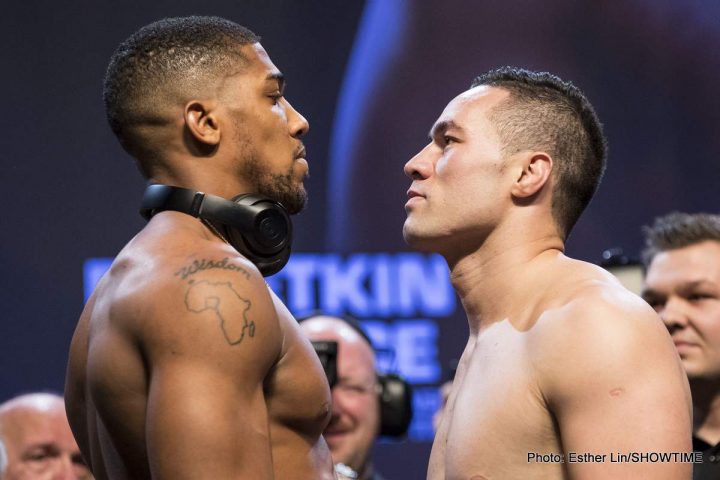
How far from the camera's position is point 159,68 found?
1.88m

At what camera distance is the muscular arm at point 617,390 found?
4.95 ft

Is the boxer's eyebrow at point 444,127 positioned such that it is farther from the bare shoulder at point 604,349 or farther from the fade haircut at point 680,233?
the fade haircut at point 680,233

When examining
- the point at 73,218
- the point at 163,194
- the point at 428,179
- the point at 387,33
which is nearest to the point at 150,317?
the point at 163,194

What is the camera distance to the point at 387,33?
4.38m

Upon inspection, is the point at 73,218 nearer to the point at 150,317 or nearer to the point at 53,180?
the point at 53,180

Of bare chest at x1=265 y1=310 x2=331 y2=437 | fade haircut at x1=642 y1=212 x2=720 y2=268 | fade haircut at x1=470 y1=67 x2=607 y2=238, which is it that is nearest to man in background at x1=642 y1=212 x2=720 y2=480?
fade haircut at x1=642 y1=212 x2=720 y2=268

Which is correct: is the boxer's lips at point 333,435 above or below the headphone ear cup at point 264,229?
below

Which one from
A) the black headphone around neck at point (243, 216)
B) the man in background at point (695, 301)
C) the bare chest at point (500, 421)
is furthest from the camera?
the man in background at point (695, 301)

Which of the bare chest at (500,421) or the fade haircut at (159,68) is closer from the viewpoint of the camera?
the bare chest at (500,421)

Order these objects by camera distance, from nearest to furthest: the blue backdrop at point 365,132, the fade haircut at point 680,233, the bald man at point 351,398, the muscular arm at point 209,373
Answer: the muscular arm at point 209,373, the fade haircut at point 680,233, the bald man at point 351,398, the blue backdrop at point 365,132

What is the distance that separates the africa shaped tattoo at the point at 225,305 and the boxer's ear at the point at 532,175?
643mm

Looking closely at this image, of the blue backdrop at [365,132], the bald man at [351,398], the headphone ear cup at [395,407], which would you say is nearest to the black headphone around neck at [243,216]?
the bald man at [351,398]

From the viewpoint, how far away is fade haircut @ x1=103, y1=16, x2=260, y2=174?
1869mm

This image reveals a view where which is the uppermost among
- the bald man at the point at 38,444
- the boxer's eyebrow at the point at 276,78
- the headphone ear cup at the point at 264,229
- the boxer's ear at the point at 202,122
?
the boxer's eyebrow at the point at 276,78
